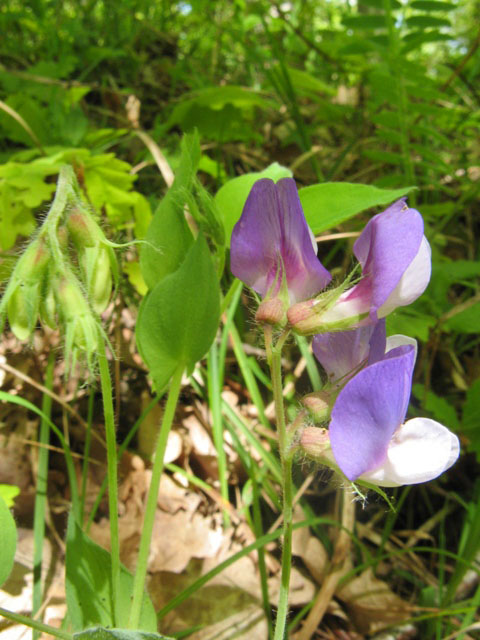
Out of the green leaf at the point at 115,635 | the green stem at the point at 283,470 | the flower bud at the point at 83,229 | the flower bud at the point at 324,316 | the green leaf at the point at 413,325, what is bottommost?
the green leaf at the point at 115,635

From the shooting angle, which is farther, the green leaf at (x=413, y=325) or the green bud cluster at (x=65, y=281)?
the green leaf at (x=413, y=325)

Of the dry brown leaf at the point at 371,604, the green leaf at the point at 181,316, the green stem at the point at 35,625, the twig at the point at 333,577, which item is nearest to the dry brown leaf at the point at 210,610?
the twig at the point at 333,577

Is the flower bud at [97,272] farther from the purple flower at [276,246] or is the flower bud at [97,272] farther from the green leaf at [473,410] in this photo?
the green leaf at [473,410]

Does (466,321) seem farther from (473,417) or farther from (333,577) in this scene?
(333,577)

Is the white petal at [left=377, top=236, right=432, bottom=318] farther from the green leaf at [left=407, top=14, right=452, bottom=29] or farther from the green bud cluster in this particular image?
the green leaf at [left=407, top=14, right=452, bottom=29]

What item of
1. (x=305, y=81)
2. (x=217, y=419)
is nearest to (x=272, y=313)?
(x=217, y=419)

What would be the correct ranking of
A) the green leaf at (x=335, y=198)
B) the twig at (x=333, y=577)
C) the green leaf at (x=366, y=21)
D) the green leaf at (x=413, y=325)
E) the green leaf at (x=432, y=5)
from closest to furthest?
the green leaf at (x=335, y=198) < the twig at (x=333, y=577) < the green leaf at (x=413, y=325) < the green leaf at (x=432, y=5) < the green leaf at (x=366, y=21)

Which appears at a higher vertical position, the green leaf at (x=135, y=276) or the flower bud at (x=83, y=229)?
the flower bud at (x=83, y=229)
